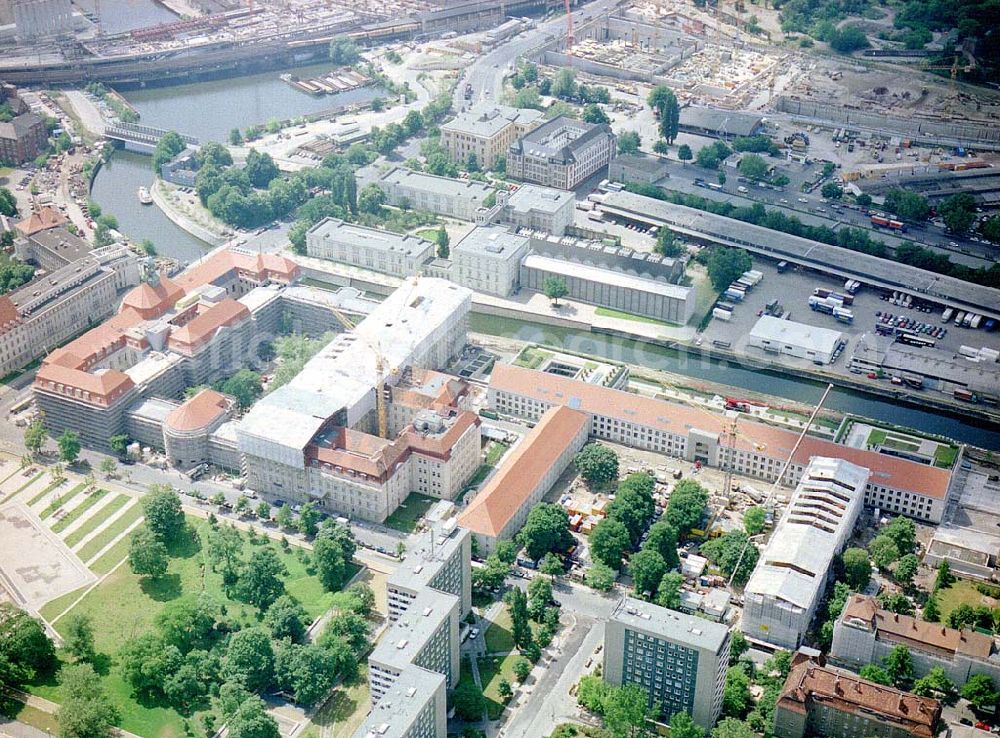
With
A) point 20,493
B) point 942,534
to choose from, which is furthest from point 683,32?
point 20,493

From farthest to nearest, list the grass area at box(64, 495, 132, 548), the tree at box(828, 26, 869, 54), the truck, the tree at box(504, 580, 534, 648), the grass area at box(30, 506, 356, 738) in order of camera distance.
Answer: the tree at box(828, 26, 869, 54)
the truck
the grass area at box(64, 495, 132, 548)
the tree at box(504, 580, 534, 648)
the grass area at box(30, 506, 356, 738)

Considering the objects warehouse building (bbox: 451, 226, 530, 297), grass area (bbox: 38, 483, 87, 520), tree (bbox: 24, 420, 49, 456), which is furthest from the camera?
warehouse building (bbox: 451, 226, 530, 297)

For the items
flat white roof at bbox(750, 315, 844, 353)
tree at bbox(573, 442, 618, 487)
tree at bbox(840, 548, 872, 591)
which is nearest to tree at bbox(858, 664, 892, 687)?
tree at bbox(840, 548, 872, 591)

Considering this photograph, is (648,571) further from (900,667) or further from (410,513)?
(410,513)

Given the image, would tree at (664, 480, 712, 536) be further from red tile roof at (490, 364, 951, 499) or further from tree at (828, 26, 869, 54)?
tree at (828, 26, 869, 54)

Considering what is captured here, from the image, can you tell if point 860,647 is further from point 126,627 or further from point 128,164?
point 128,164

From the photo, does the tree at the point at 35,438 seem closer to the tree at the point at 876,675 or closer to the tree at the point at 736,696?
the tree at the point at 736,696

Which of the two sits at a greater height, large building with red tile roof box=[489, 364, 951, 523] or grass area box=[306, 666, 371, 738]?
large building with red tile roof box=[489, 364, 951, 523]
